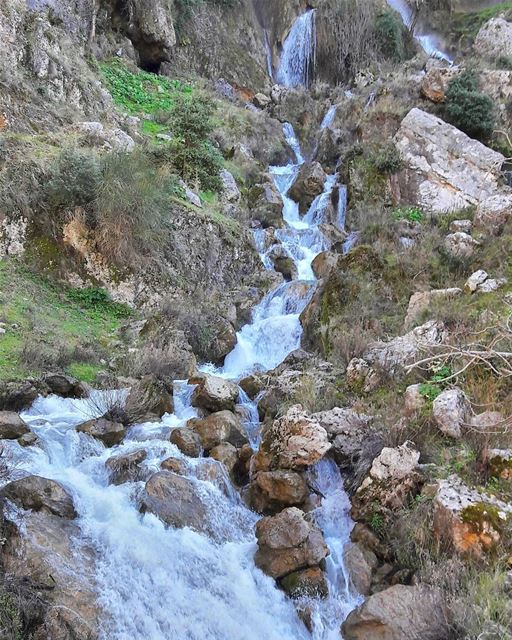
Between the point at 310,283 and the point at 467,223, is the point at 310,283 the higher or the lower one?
the lower one

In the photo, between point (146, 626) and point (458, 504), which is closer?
point (146, 626)

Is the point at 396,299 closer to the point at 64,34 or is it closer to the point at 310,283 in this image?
the point at 310,283

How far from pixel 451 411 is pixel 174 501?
9.98 feet

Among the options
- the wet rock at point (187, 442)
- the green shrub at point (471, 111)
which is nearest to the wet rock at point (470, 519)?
the wet rock at point (187, 442)

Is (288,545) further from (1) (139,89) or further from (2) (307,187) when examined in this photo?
(1) (139,89)

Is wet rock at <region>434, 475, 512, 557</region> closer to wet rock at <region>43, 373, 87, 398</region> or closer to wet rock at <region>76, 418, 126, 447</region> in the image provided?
wet rock at <region>76, 418, 126, 447</region>

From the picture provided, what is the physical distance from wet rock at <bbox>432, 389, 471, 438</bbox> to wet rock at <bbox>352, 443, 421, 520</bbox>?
1.53ft

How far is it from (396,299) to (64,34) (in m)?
11.4


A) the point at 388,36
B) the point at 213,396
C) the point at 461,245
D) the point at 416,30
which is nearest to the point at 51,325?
the point at 213,396

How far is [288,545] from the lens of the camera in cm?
486

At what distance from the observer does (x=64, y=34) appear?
13773 millimetres

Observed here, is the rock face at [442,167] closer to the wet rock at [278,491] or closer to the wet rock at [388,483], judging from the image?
the wet rock at [388,483]

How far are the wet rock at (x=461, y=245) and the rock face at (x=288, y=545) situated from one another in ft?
21.7

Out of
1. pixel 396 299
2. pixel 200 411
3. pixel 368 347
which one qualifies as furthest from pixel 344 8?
pixel 200 411
